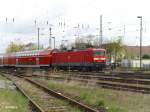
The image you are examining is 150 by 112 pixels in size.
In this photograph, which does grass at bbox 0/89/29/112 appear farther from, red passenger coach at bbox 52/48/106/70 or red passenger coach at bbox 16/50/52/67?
red passenger coach at bbox 16/50/52/67

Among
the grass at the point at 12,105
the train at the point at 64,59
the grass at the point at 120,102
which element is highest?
the train at the point at 64,59

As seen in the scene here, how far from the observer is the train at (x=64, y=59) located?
5353cm

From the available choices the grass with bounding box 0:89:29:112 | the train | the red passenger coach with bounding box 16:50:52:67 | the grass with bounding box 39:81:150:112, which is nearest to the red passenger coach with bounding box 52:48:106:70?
the train

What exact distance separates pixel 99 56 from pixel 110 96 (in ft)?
110

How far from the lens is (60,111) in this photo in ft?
52.6

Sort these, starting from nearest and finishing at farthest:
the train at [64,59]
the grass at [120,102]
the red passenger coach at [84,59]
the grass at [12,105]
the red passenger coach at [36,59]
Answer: the grass at [120,102] → the grass at [12,105] → the red passenger coach at [84,59] → the train at [64,59] → the red passenger coach at [36,59]

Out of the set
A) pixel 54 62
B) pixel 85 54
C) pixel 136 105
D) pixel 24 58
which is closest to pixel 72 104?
pixel 136 105

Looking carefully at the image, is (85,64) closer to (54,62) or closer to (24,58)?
(54,62)

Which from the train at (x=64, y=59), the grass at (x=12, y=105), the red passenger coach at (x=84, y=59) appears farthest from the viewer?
the train at (x=64, y=59)

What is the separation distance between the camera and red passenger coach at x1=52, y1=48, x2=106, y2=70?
175ft

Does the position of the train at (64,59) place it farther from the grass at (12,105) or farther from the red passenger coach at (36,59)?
the grass at (12,105)

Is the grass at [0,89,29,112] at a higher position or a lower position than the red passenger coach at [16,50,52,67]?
lower

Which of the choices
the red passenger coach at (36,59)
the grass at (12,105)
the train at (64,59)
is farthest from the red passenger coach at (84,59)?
the grass at (12,105)

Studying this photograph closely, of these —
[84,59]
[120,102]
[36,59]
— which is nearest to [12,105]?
[120,102]
